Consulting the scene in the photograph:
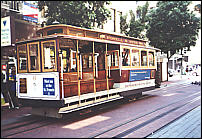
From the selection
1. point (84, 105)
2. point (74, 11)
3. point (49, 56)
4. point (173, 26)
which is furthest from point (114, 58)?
point (173, 26)

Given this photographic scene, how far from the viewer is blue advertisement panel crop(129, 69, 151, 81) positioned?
33.1ft

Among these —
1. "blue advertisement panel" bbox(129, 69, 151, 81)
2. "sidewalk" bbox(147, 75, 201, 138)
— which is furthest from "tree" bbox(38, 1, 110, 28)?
"sidewalk" bbox(147, 75, 201, 138)

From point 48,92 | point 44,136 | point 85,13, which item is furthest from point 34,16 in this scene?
point 44,136

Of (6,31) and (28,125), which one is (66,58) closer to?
(28,125)

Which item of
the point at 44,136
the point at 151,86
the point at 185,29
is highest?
the point at 185,29

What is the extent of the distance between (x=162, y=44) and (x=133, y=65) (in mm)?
13132

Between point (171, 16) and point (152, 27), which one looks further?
point (152, 27)

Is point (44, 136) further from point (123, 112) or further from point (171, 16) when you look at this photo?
point (171, 16)

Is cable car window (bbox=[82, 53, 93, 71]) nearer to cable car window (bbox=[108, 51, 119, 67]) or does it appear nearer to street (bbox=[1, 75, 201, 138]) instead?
cable car window (bbox=[108, 51, 119, 67])

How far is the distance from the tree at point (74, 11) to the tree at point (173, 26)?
10196mm

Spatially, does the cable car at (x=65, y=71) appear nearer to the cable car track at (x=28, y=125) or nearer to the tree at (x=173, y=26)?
the cable car track at (x=28, y=125)

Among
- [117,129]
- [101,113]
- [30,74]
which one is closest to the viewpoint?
[117,129]

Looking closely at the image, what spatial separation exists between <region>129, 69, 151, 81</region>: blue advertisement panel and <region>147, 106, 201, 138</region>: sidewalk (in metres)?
3.68

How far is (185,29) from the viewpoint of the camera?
2084 cm
